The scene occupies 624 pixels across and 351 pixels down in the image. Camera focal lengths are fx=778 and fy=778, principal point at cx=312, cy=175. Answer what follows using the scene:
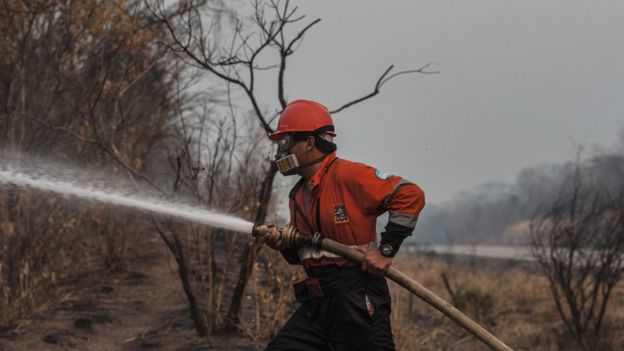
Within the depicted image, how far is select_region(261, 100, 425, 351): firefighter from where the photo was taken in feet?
12.6

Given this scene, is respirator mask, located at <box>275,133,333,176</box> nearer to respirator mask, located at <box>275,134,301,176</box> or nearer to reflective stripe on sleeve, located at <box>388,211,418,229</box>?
respirator mask, located at <box>275,134,301,176</box>

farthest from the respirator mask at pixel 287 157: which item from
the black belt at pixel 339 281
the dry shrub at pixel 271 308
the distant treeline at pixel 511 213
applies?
the distant treeline at pixel 511 213

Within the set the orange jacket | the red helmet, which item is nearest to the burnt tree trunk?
the red helmet

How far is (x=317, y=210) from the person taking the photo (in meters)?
4.01

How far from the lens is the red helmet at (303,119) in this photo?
13.6ft

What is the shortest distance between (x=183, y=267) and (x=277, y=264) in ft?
5.35

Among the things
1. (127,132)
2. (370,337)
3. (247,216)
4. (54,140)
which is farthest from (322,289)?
(127,132)

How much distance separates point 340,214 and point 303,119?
0.56 m

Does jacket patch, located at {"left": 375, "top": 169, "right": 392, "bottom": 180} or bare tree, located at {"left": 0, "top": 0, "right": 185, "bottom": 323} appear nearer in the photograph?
jacket patch, located at {"left": 375, "top": 169, "right": 392, "bottom": 180}

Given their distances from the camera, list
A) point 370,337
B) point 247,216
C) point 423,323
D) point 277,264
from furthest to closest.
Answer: point 423,323 < point 277,264 < point 247,216 < point 370,337

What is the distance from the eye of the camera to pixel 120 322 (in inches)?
315

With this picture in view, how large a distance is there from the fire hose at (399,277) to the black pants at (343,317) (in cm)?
13

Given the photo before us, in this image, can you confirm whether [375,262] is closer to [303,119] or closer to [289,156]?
[289,156]

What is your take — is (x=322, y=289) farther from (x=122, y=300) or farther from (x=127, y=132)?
(x=127, y=132)
